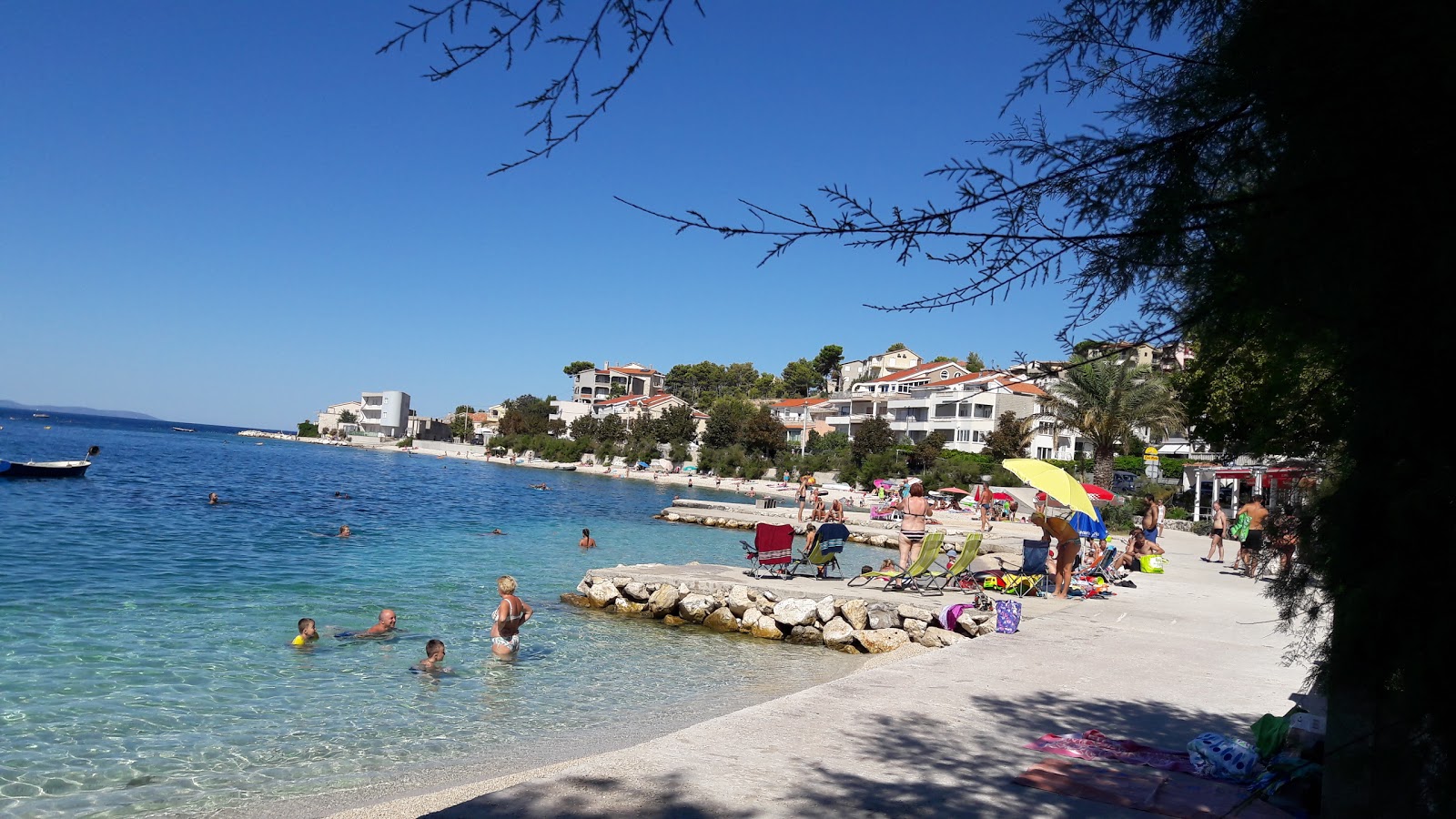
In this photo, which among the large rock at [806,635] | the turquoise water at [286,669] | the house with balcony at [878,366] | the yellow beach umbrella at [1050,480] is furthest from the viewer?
the house with balcony at [878,366]

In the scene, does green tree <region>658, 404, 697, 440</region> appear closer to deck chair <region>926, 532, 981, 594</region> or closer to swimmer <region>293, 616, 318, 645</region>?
deck chair <region>926, 532, 981, 594</region>

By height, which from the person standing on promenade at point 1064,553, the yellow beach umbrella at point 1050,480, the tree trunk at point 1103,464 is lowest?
the person standing on promenade at point 1064,553

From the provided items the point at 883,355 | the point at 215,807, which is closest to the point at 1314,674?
the point at 215,807

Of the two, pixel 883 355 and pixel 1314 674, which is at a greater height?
pixel 883 355

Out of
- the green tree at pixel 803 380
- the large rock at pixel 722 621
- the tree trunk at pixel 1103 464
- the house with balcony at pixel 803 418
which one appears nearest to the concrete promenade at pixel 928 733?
the large rock at pixel 722 621

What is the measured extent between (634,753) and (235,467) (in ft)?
228

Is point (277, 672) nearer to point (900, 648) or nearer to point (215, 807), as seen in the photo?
point (215, 807)

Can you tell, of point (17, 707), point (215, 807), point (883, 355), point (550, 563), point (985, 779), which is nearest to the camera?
point (985, 779)

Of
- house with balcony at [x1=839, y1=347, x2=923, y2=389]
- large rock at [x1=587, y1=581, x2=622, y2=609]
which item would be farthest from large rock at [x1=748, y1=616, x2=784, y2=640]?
house with balcony at [x1=839, y1=347, x2=923, y2=389]

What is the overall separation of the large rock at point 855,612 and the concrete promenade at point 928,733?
1977 millimetres

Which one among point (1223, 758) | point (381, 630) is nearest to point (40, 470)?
point (381, 630)

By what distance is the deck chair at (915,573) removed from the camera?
14081 millimetres

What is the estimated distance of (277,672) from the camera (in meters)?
9.84

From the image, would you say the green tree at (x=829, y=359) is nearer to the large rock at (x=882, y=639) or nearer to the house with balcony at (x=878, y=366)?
the house with balcony at (x=878, y=366)
